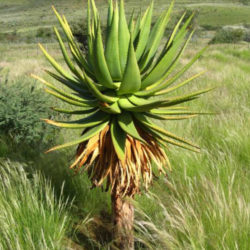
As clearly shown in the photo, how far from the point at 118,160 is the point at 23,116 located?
2232 mm

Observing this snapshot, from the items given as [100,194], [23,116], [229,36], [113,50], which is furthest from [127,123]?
[229,36]

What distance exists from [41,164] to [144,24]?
1560mm

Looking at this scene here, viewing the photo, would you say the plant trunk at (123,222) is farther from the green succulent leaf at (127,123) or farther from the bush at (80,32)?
the bush at (80,32)

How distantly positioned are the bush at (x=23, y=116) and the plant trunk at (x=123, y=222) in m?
1.83

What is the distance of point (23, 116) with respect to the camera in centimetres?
348

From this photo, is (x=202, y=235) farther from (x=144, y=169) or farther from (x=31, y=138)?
(x=31, y=138)

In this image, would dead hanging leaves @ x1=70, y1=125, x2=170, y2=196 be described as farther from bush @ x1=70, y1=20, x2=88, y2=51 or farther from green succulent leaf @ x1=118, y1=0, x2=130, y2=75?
bush @ x1=70, y1=20, x2=88, y2=51

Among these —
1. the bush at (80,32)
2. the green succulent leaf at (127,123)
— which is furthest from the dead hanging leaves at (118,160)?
the bush at (80,32)

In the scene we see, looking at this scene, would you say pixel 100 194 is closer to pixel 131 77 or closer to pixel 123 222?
pixel 123 222

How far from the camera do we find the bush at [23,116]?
3355 mm

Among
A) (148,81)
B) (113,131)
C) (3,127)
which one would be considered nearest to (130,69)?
→ (148,81)

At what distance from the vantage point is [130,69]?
4.45 ft

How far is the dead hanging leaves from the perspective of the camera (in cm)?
154

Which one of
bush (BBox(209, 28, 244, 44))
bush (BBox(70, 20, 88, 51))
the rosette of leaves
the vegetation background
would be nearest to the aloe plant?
the rosette of leaves
